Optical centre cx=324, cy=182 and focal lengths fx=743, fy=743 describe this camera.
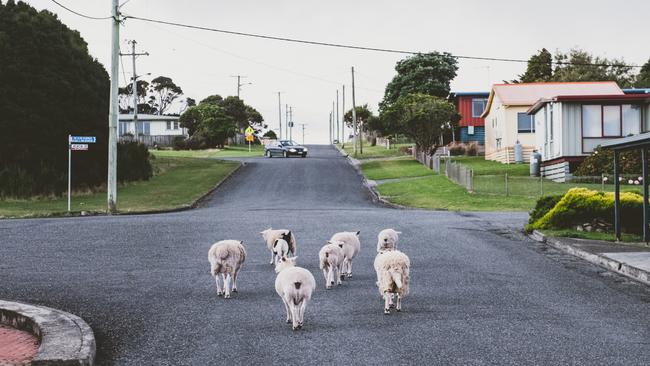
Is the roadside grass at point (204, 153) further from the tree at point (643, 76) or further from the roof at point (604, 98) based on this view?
the tree at point (643, 76)

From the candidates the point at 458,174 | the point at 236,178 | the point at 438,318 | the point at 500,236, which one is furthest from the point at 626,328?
the point at 236,178

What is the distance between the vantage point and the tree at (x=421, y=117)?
2195 inches

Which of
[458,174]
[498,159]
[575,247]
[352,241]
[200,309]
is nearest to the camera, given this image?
[200,309]

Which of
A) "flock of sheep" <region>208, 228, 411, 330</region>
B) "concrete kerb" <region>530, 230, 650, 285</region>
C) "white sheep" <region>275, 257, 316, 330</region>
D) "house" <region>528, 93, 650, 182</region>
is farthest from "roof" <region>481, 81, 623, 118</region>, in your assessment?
"white sheep" <region>275, 257, 316, 330</region>

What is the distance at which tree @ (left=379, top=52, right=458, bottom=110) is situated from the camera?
84938 mm

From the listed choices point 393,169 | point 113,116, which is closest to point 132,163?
point 113,116

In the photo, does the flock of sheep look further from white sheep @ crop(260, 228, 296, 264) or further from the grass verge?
the grass verge

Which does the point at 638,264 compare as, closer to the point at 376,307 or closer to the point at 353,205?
the point at 376,307

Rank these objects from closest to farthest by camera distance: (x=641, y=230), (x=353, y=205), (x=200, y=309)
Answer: (x=200, y=309) < (x=641, y=230) < (x=353, y=205)

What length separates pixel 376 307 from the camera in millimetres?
10047

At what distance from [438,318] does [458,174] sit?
102 ft

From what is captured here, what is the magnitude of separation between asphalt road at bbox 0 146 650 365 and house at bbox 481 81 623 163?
34243 millimetres

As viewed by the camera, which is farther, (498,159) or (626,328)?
(498,159)

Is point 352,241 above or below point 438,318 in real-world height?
above
